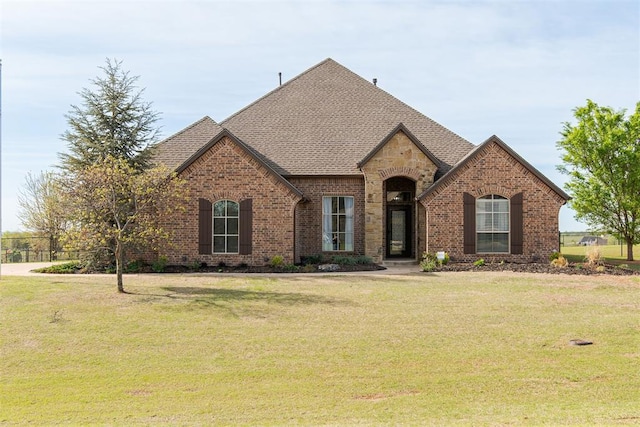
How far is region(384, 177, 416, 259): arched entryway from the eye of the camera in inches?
1043

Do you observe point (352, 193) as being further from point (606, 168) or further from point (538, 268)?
point (606, 168)

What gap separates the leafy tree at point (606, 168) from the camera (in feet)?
93.7

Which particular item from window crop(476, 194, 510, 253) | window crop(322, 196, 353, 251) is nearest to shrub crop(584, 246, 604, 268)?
window crop(476, 194, 510, 253)

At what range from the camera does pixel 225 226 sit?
76.1 ft

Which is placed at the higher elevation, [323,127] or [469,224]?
[323,127]

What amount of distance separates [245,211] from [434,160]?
26.3 feet

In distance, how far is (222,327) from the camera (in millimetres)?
12961

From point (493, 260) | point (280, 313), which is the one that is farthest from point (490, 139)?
point (280, 313)

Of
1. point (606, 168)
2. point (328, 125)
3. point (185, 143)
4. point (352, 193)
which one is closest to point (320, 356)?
point (352, 193)

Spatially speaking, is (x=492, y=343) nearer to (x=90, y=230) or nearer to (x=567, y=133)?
(x=90, y=230)

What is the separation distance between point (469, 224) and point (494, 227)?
1.08 meters

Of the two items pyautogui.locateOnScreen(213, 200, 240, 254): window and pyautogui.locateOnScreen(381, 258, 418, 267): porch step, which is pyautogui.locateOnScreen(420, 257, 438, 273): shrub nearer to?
pyautogui.locateOnScreen(381, 258, 418, 267): porch step

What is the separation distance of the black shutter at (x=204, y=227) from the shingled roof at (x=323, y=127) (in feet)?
9.17

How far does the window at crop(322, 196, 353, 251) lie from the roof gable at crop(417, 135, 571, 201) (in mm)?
3454
